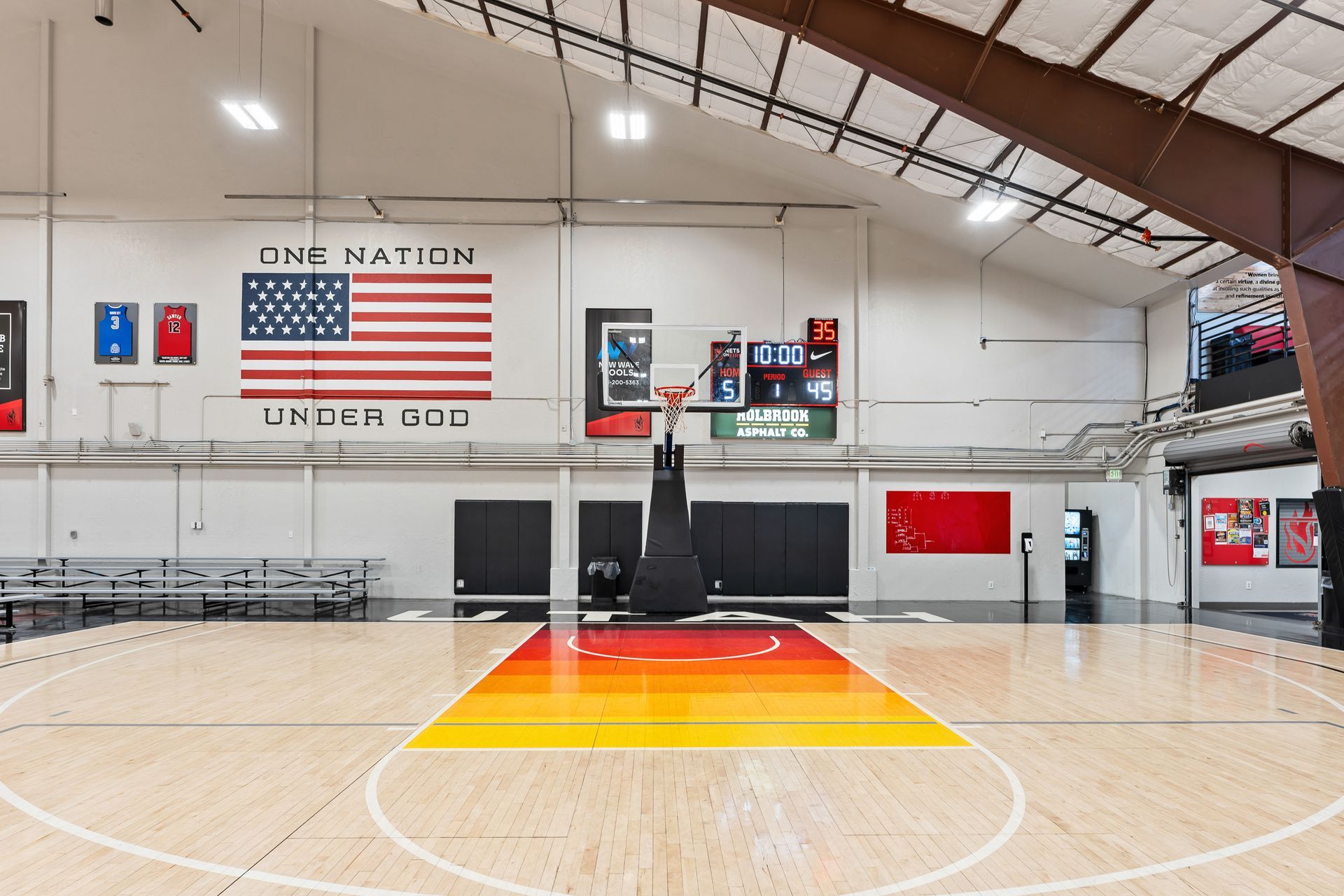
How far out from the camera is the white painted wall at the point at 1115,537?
49.0 feet

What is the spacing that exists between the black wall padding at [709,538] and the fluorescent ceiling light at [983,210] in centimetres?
681

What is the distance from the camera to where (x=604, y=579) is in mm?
13562

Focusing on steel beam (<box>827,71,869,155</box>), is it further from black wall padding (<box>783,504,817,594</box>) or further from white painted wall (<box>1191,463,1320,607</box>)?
white painted wall (<box>1191,463,1320,607</box>)

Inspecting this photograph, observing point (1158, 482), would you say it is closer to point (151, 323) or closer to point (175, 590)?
point (175, 590)

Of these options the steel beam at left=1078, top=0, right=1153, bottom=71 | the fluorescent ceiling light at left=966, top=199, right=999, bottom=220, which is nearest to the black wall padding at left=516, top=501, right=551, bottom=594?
the fluorescent ceiling light at left=966, top=199, right=999, bottom=220

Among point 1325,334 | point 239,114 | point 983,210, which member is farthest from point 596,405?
point 1325,334

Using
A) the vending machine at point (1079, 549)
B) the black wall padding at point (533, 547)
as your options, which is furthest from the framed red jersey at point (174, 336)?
the vending machine at point (1079, 549)

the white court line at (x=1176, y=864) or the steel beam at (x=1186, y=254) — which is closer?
the white court line at (x=1176, y=864)

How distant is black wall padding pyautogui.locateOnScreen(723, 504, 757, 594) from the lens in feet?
47.2

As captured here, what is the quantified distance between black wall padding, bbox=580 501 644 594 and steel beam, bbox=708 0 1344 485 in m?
8.98

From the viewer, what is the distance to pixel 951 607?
13422mm

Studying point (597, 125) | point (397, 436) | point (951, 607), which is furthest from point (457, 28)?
point (951, 607)

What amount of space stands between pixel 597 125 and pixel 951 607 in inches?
451

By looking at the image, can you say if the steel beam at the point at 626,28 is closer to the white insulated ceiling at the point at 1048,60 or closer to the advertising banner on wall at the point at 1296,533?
the white insulated ceiling at the point at 1048,60
